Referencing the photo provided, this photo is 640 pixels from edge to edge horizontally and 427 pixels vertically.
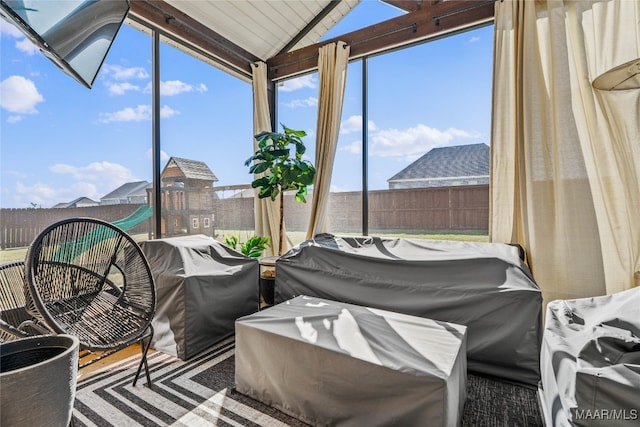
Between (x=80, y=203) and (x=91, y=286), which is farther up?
(x=80, y=203)

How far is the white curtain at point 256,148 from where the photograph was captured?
12.4 feet

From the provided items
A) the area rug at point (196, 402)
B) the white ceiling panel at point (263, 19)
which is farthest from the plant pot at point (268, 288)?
the white ceiling panel at point (263, 19)

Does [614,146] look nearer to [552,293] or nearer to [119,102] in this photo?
[552,293]

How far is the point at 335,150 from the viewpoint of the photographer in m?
3.37

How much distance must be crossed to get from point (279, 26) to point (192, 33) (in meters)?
1.00

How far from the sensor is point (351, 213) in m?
3.46

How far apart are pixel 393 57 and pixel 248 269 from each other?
2.54 meters

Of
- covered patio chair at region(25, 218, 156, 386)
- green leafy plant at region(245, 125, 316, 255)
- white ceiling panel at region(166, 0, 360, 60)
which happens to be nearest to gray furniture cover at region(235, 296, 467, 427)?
covered patio chair at region(25, 218, 156, 386)

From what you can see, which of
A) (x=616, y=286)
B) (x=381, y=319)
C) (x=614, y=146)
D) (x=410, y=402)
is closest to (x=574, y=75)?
(x=614, y=146)

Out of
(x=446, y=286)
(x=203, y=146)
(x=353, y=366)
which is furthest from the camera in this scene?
(x=203, y=146)

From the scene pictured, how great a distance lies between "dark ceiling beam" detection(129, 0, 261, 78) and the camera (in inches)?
109

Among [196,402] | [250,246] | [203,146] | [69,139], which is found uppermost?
[203,146]

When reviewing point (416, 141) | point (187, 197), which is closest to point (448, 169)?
point (416, 141)

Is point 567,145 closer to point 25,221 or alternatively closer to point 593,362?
point 593,362
